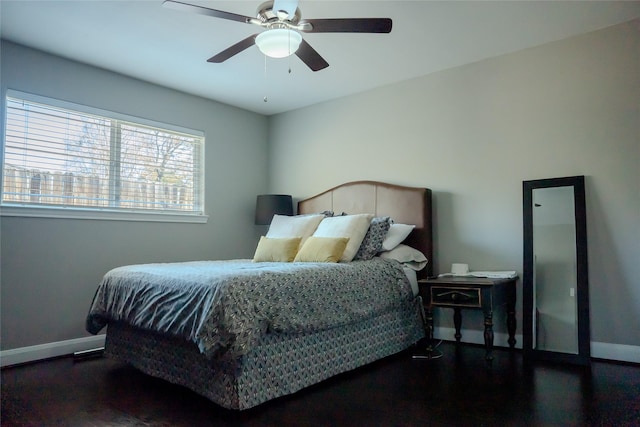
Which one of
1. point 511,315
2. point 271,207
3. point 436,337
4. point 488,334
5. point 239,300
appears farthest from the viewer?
point 271,207

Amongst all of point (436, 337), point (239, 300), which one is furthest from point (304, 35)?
point (436, 337)

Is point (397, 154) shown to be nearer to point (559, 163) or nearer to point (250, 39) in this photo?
point (559, 163)

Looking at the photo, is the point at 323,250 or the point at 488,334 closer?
the point at 488,334

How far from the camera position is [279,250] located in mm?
3500

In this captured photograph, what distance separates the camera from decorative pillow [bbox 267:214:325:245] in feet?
12.6

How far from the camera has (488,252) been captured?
3.63 metres

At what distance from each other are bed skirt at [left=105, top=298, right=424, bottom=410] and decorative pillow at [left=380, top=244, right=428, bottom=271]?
17.6 inches

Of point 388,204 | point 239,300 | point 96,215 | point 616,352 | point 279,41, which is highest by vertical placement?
point 279,41

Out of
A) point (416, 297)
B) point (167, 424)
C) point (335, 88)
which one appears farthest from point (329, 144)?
point (167, 424)

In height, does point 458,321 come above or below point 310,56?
below

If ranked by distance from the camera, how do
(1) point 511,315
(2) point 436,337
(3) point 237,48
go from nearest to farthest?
(3) point 237,48
(1) point 511,315
(2) point 436,337

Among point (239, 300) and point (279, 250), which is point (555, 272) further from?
point (239, 300)

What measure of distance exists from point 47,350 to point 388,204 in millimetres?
3166

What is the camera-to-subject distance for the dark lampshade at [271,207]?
477 centimetres
